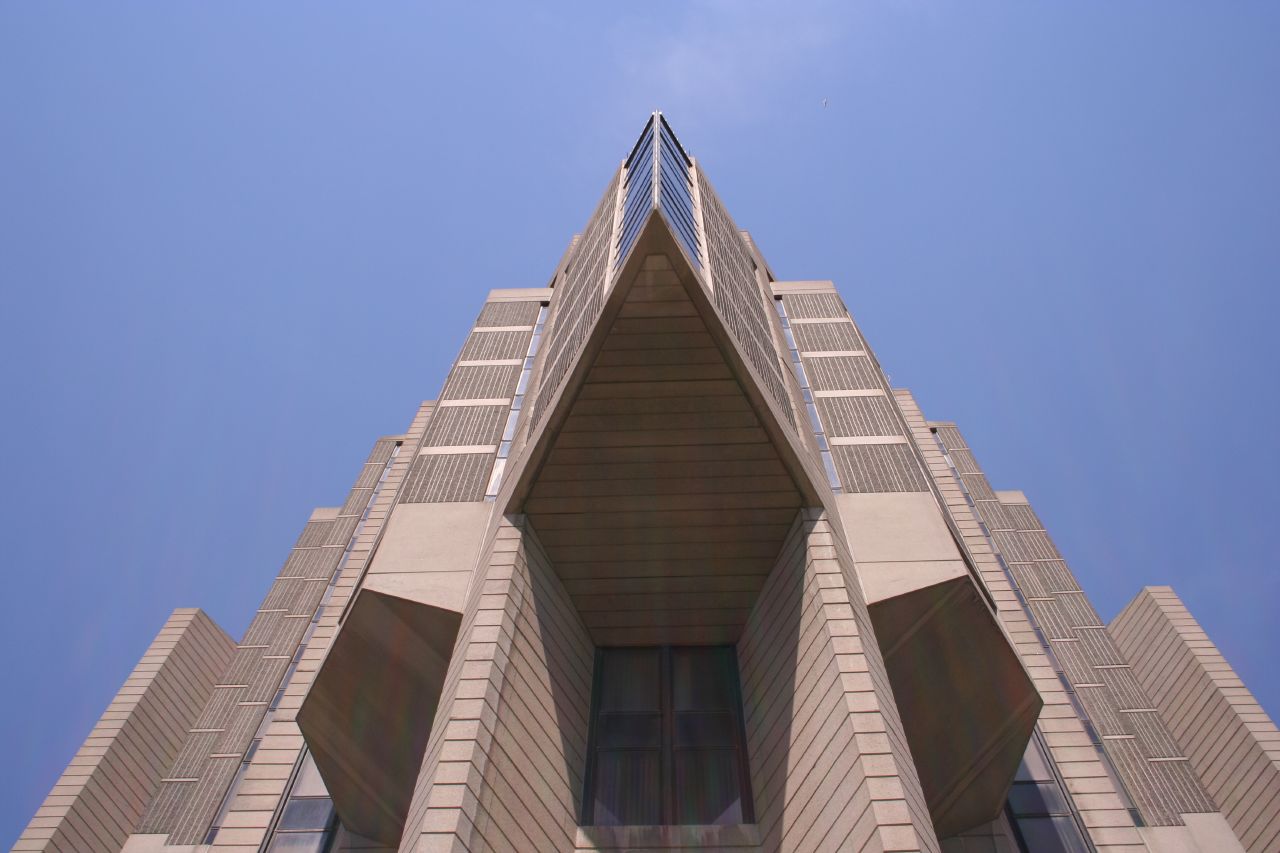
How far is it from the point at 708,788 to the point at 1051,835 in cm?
984

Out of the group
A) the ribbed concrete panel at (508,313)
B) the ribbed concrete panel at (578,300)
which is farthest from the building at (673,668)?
the ribbed concrete panel at (508,313)

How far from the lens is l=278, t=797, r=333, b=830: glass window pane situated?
23.5 m

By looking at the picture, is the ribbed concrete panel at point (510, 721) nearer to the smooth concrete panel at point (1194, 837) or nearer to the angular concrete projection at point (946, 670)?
the angular concrete projection at point (946, 670)

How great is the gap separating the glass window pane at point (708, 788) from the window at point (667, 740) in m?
0.02

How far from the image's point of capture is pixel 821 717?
17.4 meters

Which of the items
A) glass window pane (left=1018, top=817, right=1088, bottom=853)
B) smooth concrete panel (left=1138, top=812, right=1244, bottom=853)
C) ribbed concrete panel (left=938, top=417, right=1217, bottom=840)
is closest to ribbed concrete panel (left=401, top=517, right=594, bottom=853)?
glass window pane (left=1018, top=817, right=1088, bottom=853)

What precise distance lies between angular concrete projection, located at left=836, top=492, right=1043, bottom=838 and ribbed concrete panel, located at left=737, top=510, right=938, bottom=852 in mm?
1680

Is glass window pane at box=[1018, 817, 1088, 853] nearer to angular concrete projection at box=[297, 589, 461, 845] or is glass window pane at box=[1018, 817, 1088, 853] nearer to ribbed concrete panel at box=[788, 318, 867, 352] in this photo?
angular concrete projection at box=[297, 589, 461, 845]

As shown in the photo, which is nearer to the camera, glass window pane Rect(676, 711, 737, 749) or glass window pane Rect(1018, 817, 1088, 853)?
glass window pane Rect(676, 711, 737, 749)

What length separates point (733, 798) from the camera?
1925 centimetres

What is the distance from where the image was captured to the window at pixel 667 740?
19.2 metres

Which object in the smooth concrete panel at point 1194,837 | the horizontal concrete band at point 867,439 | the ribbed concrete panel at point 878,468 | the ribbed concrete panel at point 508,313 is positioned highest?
the ribbed concrete panel at point 508,313

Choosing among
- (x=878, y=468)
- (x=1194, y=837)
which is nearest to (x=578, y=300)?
(x=878, y=468)

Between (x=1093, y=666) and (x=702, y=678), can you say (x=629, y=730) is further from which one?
(x=1093, y=666)
